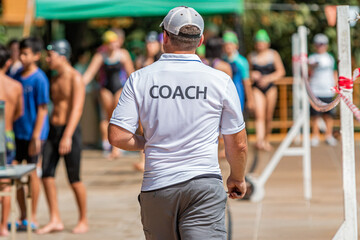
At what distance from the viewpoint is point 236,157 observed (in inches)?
156

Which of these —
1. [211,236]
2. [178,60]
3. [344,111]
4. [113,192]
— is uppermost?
[178,60]

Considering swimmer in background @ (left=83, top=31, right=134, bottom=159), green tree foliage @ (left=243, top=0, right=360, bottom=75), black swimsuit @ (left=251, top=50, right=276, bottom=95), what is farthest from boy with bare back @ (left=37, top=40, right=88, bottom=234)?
green tree foliage @ (left=243, top=0, right=360, bottom=75)

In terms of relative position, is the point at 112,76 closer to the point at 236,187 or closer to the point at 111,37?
the point at 111,37

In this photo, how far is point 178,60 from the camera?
386cm

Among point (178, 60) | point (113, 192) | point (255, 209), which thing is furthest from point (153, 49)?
point (178, 60)

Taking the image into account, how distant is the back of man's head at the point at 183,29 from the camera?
3.85 meters

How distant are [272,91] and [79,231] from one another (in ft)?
22.1

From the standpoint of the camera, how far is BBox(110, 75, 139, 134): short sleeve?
3811 millimetres

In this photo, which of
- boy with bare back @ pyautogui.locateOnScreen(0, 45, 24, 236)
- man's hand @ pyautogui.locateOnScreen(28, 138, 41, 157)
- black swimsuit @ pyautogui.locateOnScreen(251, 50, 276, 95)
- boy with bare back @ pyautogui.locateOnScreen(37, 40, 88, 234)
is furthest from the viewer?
black swimsuit @ pyautogui.locateOnScreen(251, 50, 276, 95)

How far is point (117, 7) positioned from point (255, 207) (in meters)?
5.42

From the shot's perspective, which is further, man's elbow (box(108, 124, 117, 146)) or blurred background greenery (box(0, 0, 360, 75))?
blurred background greenery (box(0, 0, 360, 75))

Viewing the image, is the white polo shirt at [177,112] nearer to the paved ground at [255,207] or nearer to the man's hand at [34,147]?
the paved ground at [255,207]

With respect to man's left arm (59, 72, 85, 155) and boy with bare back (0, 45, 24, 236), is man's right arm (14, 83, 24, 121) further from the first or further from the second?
man's left arm (59, 72, 85, 155)

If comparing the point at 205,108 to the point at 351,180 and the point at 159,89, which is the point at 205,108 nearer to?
the point at 159,89
